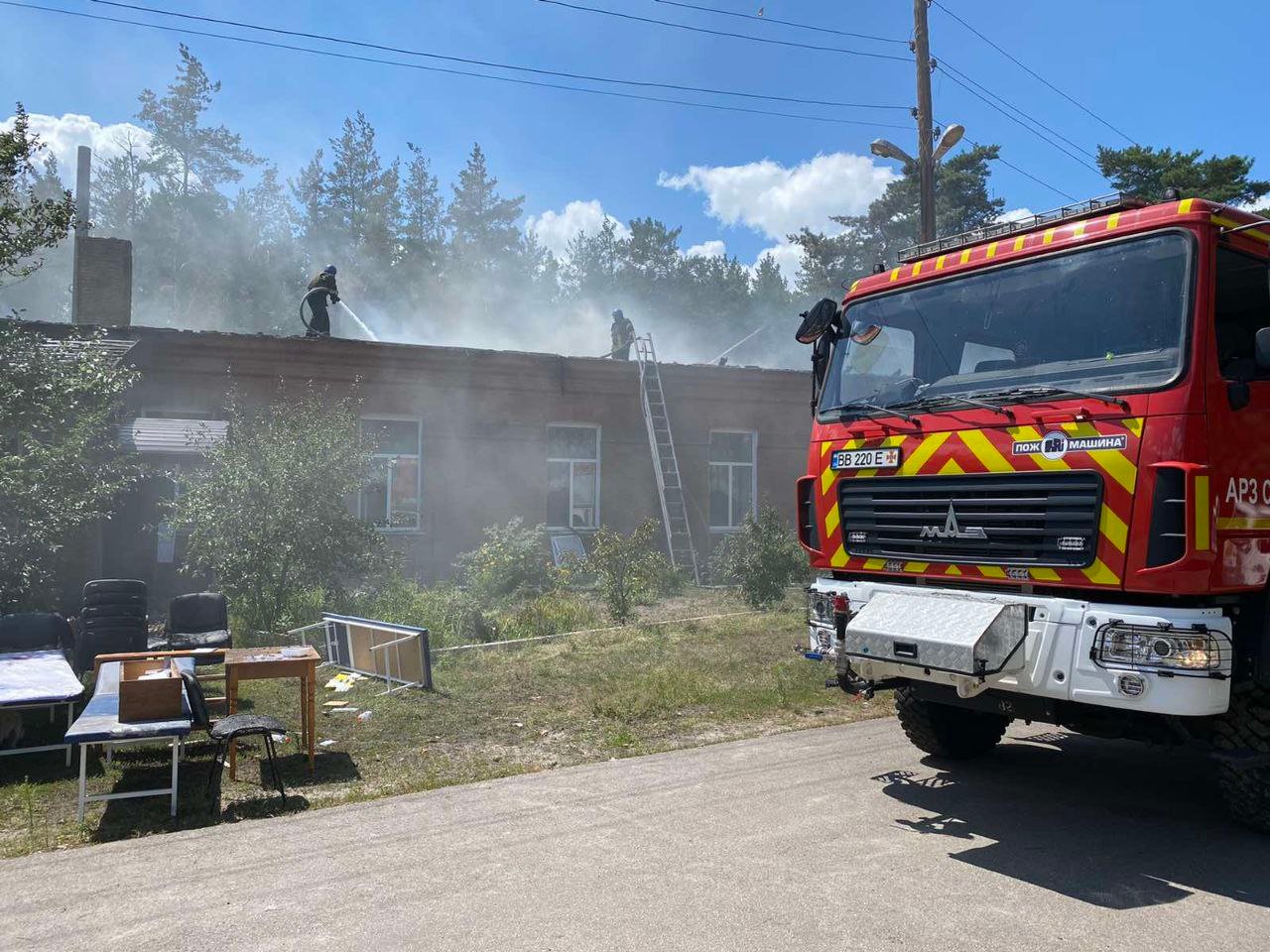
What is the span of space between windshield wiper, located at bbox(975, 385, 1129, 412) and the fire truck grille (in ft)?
1.20

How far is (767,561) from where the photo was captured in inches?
547

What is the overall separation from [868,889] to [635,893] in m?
1.05

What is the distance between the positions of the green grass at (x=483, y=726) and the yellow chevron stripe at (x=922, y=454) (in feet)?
9.58

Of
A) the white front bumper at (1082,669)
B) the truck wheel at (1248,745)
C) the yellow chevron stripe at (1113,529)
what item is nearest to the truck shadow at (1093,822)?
the truck wheel at (1248,745)

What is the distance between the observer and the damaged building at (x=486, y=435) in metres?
14.5

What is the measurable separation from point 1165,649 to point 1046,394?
4.39 feet

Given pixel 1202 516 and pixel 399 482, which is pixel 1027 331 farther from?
pixel 399 482

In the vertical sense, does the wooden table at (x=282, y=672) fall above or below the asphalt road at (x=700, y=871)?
above

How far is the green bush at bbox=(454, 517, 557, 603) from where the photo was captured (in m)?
14.6

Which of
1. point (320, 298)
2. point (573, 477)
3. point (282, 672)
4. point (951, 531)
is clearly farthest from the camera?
point (573, 477)

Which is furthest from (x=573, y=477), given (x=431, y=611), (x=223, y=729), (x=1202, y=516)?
(x=1202, y=516)

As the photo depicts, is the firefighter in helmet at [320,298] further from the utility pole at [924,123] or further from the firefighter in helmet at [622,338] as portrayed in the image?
the utility pole at [924,123]

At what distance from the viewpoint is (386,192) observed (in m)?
47.8

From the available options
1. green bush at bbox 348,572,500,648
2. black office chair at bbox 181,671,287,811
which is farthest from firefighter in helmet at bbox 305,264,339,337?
black office chair at bbox 181,671,287,811
